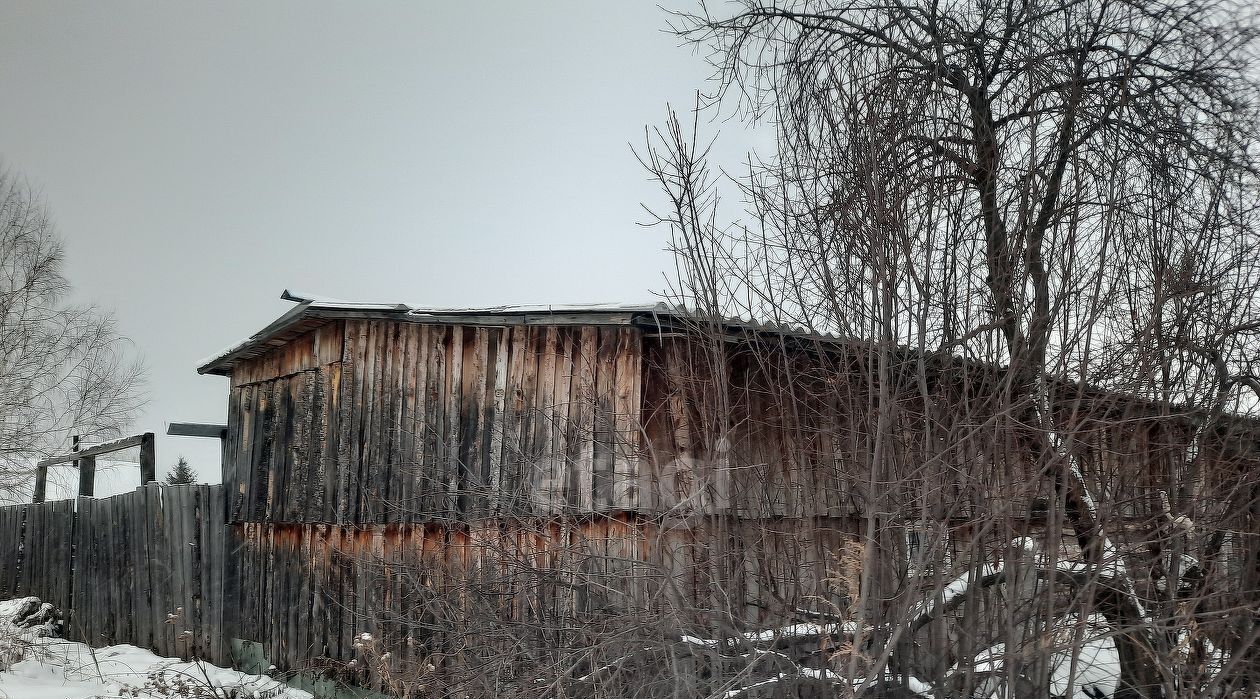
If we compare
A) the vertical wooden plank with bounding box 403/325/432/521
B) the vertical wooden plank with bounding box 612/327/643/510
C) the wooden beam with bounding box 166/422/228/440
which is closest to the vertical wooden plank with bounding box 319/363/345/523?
the vertical wooden plank with bounding box 403/325/432/521

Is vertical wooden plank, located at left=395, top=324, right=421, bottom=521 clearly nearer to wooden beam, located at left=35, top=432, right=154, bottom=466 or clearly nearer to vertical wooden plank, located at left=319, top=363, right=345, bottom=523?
vertical wooden plank, located at left=319, top=363, right=345, bottom=523

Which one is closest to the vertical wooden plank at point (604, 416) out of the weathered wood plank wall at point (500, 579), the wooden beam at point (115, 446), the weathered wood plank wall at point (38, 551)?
the weathered wood plank wall at point (500, 579)

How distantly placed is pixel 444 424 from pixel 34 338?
15864 millimetres

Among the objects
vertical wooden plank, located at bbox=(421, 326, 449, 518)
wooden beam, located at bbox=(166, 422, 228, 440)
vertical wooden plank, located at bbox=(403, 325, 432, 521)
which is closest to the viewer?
vertical wooden plank, located at bbox=(421, 326, 449, 518)

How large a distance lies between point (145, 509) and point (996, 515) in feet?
42.7

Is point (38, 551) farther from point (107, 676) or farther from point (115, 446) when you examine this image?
point (107, 676)

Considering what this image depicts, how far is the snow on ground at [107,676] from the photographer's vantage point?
9492mm

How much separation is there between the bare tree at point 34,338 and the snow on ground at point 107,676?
6071mm

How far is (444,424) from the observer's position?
854cm

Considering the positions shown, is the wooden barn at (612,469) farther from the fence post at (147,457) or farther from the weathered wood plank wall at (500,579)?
the fence post at (147,457)

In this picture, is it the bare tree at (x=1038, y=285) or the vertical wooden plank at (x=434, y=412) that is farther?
the vertical wooden plank at (x=434, y=412)

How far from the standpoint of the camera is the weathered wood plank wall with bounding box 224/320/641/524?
7309mm

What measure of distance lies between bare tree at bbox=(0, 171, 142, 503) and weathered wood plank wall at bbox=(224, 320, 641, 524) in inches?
433

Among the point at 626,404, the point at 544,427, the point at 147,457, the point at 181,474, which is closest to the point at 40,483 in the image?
the point at 147,457
